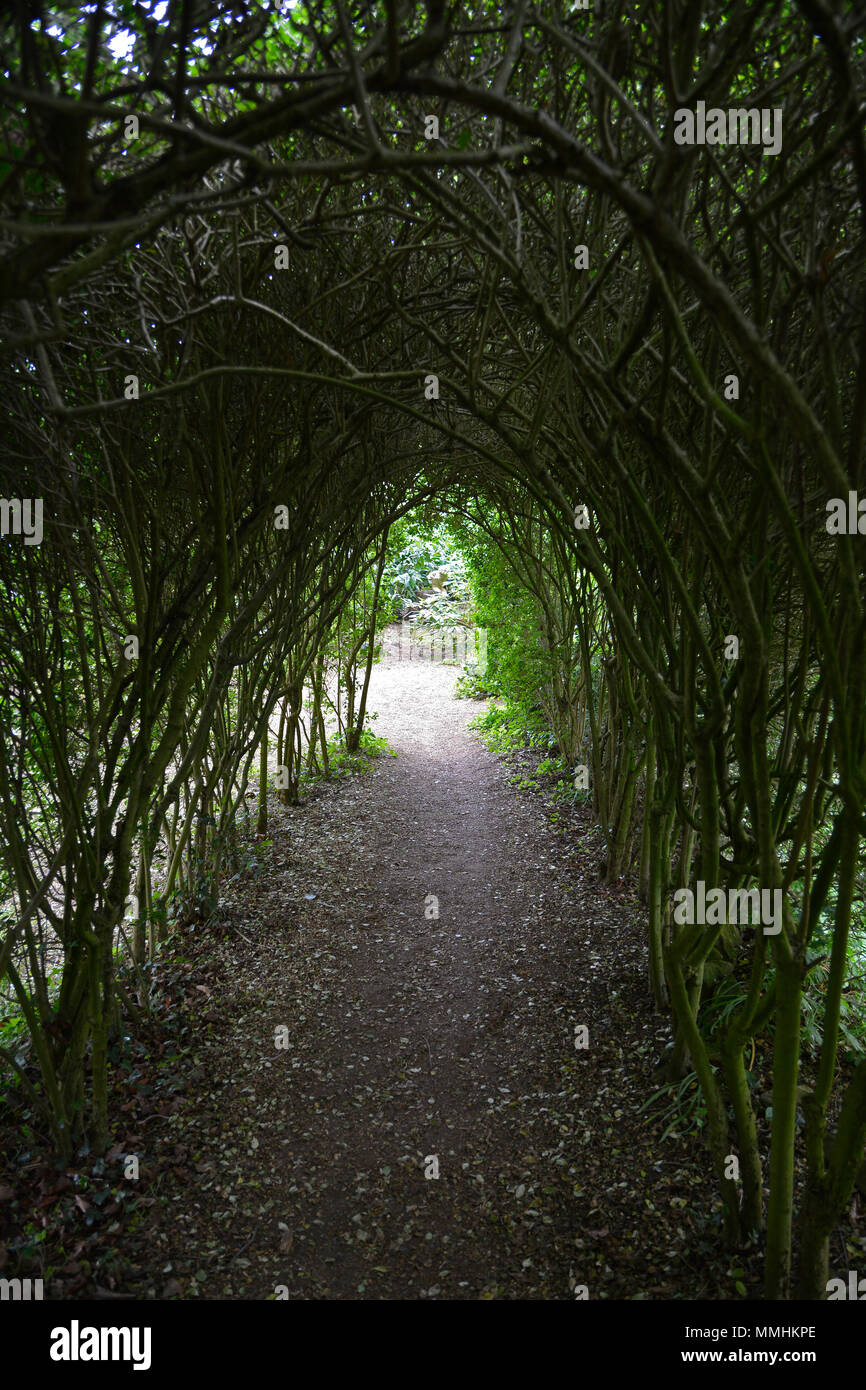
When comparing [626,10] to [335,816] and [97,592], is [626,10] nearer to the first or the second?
[97,592]

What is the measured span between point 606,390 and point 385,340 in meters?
2.41

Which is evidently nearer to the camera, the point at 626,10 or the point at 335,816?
the point at 626,10

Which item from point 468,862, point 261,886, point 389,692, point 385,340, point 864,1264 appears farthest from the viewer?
point 389,692

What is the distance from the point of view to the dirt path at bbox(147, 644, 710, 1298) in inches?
86.9

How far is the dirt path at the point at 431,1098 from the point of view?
7.24 ft

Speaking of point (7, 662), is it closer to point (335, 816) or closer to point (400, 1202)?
point (400, 1202)

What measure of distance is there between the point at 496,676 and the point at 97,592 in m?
7.16

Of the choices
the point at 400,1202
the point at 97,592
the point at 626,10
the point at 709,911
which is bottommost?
the point at 400,1202

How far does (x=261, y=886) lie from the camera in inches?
187

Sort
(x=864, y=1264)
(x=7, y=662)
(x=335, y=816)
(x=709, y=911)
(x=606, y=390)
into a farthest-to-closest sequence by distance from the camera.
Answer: (x=335, y=816) → (x=7, y=662) → (x=864, y=1264) → (x=709, y=911) → (x=606, y=390)

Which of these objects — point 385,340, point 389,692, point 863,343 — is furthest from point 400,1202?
point 389,692

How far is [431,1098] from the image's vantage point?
116 inches

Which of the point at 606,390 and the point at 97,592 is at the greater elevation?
the point at 606,390

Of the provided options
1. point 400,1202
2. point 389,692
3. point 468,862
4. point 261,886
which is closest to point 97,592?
point 400,1202
